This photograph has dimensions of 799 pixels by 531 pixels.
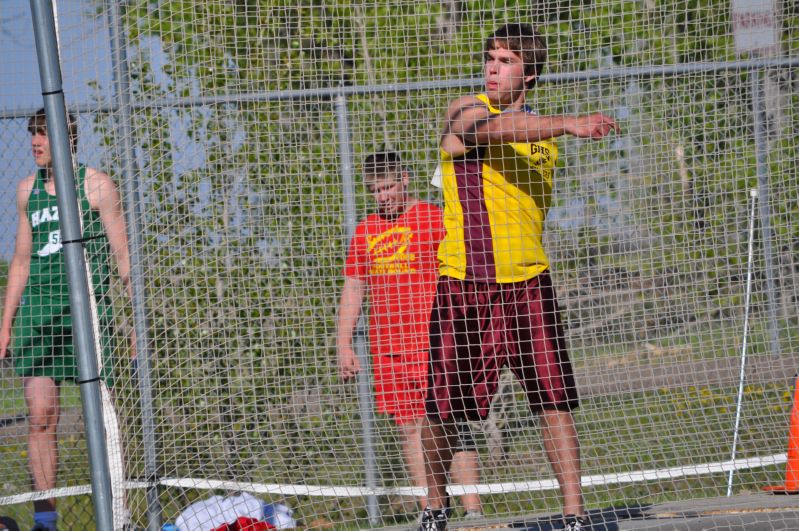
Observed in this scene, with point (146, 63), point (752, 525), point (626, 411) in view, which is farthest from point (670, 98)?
point (146, 63)

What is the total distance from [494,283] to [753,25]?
6.64ft

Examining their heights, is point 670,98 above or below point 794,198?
above

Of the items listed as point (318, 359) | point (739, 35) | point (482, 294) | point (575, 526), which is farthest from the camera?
point (318, 359)

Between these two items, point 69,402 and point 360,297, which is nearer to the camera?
point 360,297

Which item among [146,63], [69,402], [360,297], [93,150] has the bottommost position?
[69,402]

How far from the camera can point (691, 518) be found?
13.3ft

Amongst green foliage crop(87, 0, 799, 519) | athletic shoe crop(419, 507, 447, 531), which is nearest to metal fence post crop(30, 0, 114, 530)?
green foliage crop(87, 0, 799, 519)

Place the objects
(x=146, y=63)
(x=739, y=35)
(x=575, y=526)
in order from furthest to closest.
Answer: (x=739, y=35)
(x=146, y=63)
(x=575, y=526)

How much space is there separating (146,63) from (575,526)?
106 inches

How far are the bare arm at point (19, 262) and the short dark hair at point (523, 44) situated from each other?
8.38 ft

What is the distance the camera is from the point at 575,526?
364 cm

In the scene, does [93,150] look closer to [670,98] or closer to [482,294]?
[482,294]

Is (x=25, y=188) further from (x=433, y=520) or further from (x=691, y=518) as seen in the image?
(x=691, y=518)

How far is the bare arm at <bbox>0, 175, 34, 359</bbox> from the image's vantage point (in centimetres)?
490
